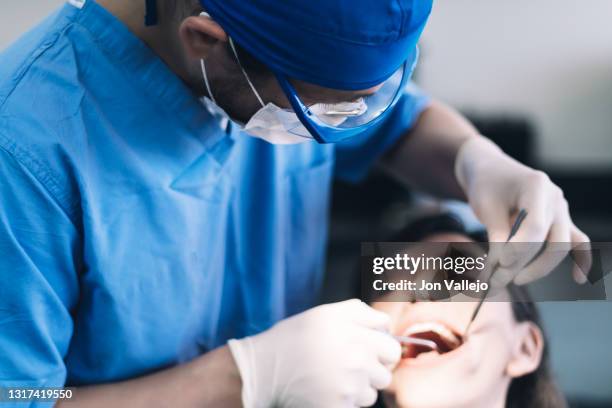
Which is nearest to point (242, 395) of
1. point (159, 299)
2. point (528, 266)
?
point (159, 299)

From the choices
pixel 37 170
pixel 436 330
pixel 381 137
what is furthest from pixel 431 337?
pixel 37 170

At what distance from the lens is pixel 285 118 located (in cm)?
89

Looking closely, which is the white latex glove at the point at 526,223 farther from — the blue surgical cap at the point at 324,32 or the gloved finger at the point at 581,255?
the blue surgical cap at the point at 324,32

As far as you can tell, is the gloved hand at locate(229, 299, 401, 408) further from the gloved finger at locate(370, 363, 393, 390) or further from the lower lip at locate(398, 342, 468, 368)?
the lower lip at locate(398, 342, 468, 368)

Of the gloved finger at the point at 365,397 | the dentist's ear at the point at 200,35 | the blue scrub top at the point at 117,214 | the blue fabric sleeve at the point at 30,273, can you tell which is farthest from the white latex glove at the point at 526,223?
the blue fabric sleeve at the point at 30,273

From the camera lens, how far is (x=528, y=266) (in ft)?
3.16

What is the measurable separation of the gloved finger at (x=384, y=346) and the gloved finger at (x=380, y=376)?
14 mm

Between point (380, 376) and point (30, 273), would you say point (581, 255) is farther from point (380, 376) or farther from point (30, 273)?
point (30, 273)

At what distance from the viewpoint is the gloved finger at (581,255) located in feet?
2.99

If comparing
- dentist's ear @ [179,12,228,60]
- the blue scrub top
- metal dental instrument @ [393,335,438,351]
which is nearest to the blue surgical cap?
dentist's ear @ [179,12,228,60]

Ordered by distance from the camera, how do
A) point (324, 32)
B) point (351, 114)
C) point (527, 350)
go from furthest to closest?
point (527, 350)
point (351, 114)
point (324, 32)

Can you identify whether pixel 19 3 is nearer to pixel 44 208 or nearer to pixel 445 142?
pixel 44 208

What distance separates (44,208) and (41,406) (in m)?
0.26

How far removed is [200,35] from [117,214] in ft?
0.92
